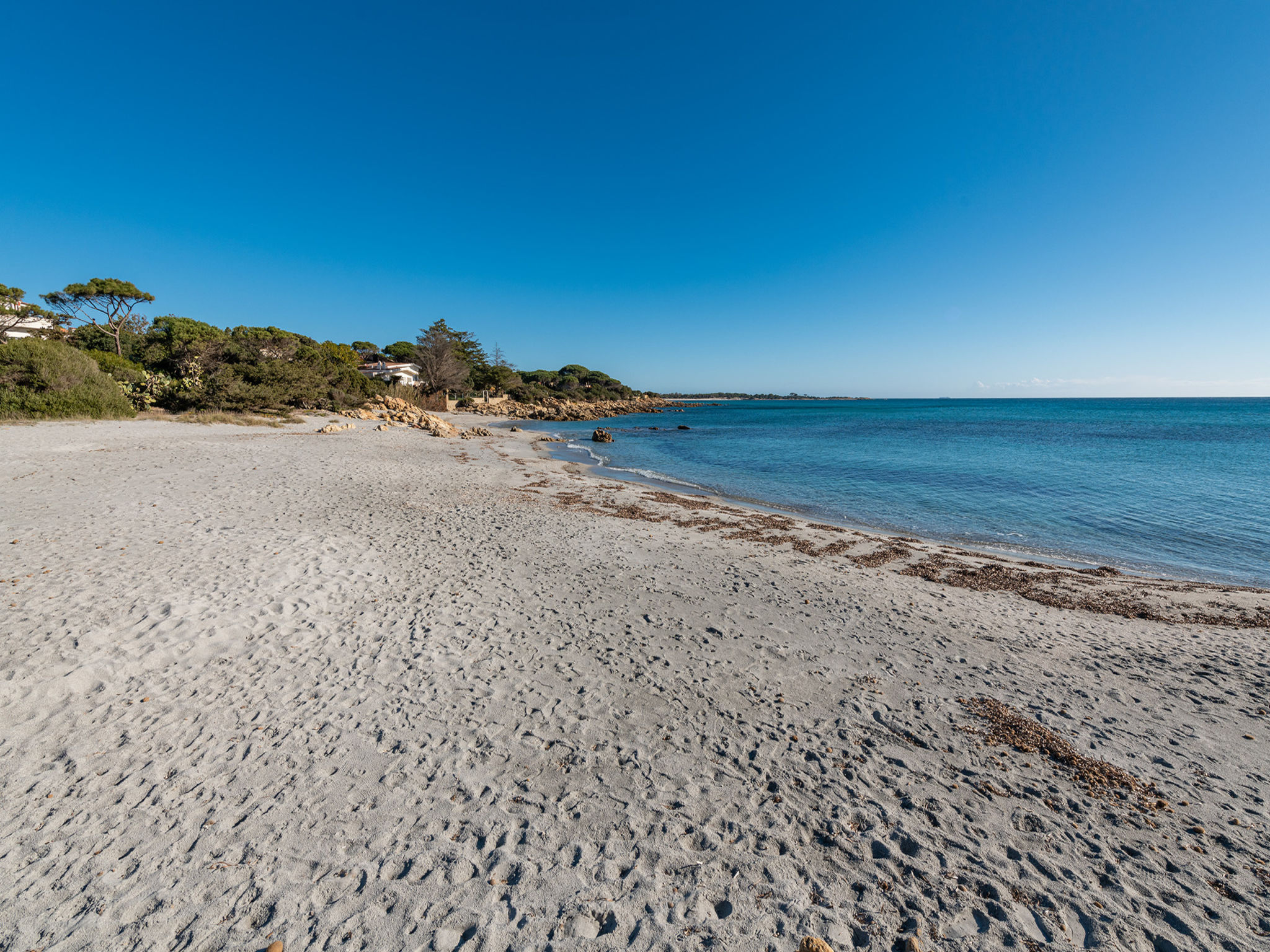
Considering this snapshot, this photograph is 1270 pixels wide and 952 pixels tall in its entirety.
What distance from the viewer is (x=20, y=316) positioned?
106 feet

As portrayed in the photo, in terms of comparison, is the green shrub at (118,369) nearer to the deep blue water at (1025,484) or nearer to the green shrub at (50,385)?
the green shrub at (50,385)

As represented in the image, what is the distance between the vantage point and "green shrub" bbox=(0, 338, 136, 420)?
67.3 ft

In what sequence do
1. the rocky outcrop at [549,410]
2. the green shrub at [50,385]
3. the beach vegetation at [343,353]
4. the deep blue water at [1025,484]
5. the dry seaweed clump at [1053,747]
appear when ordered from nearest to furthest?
the dry seaweed clump at [1053,747] → the deep blue water at [1025,484] → the green shrub at [50,385] → the beach vegetation at [343,353] → the rocky outcrop at [549,410]

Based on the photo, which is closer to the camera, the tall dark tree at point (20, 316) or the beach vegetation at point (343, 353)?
the tall dark tree at point (20, 316)

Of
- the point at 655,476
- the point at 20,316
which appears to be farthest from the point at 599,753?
the point at 20,316

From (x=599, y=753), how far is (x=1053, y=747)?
4.22 metres

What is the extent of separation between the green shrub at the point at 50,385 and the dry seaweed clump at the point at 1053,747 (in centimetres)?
3297

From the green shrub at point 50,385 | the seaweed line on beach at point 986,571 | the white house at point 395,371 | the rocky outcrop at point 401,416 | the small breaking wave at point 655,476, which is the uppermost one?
the white house at point 395,371

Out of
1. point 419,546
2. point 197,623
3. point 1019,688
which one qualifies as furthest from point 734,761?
point 419,546

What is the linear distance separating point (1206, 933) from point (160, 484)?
17.6m

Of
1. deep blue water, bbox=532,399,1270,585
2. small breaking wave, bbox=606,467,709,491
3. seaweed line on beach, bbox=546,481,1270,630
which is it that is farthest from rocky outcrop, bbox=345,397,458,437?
seaweed line on beach, bbox=546,481,1270,630

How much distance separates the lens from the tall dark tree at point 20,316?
30.2 meters

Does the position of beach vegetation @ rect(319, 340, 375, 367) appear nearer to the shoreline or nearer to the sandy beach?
the shoreline

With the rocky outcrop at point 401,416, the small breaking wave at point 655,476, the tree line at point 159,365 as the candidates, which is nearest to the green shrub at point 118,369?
the tree line at point 159,365
